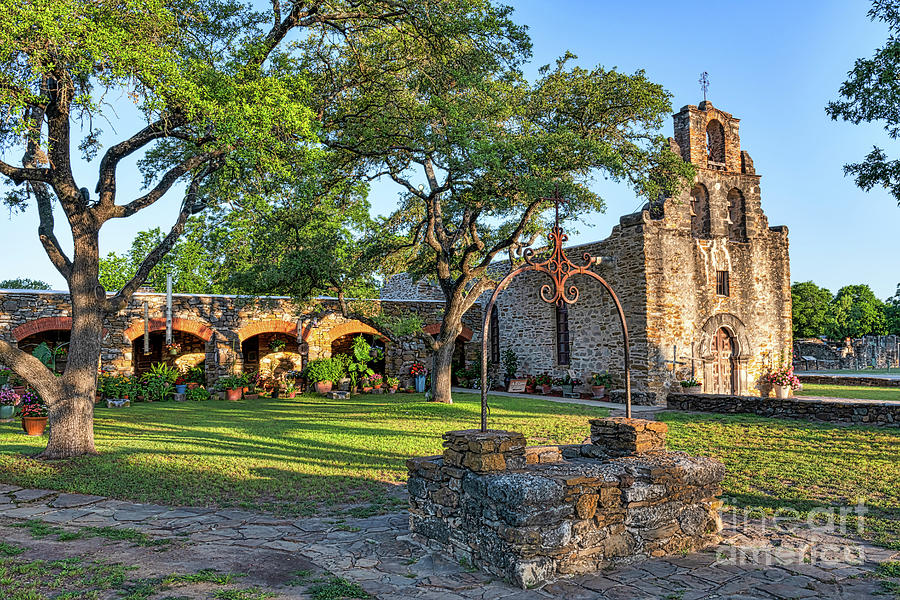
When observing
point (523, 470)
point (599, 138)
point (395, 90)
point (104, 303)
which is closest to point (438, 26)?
point (395, 90)

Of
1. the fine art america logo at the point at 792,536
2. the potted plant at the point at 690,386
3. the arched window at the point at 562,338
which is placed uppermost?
the arched window at the point at 562,338

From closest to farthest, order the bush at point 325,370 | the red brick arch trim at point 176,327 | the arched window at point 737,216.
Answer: the red brick arch trim at point 176,327
the arched window at point 737,216
the bush at point 325,370

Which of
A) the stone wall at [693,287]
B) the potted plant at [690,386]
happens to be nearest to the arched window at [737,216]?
the stone wall at [693,287]

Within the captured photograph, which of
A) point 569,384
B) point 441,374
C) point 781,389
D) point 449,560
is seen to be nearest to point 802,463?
point 449,560

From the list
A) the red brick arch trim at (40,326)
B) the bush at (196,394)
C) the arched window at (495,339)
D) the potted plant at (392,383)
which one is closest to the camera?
the red brick arch trim at (40,326)

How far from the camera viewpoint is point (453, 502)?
4.85 metres

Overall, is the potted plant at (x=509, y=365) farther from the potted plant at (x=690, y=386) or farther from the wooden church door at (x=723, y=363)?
the wooden church door at (x=723, y=363)

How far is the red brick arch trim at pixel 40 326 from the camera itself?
1574 cm

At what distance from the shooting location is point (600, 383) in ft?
55.2

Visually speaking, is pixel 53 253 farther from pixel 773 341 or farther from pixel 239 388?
pixel 773 341

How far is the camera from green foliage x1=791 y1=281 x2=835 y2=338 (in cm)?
3669

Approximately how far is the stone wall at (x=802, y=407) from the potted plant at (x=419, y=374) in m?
8.22

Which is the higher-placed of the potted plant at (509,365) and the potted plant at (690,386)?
the potted plant at (509,365)

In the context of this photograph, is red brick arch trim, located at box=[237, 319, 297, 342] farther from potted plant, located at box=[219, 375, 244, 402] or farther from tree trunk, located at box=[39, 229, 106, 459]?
tree trunk, located at box=[39, 229, 106, 459]
